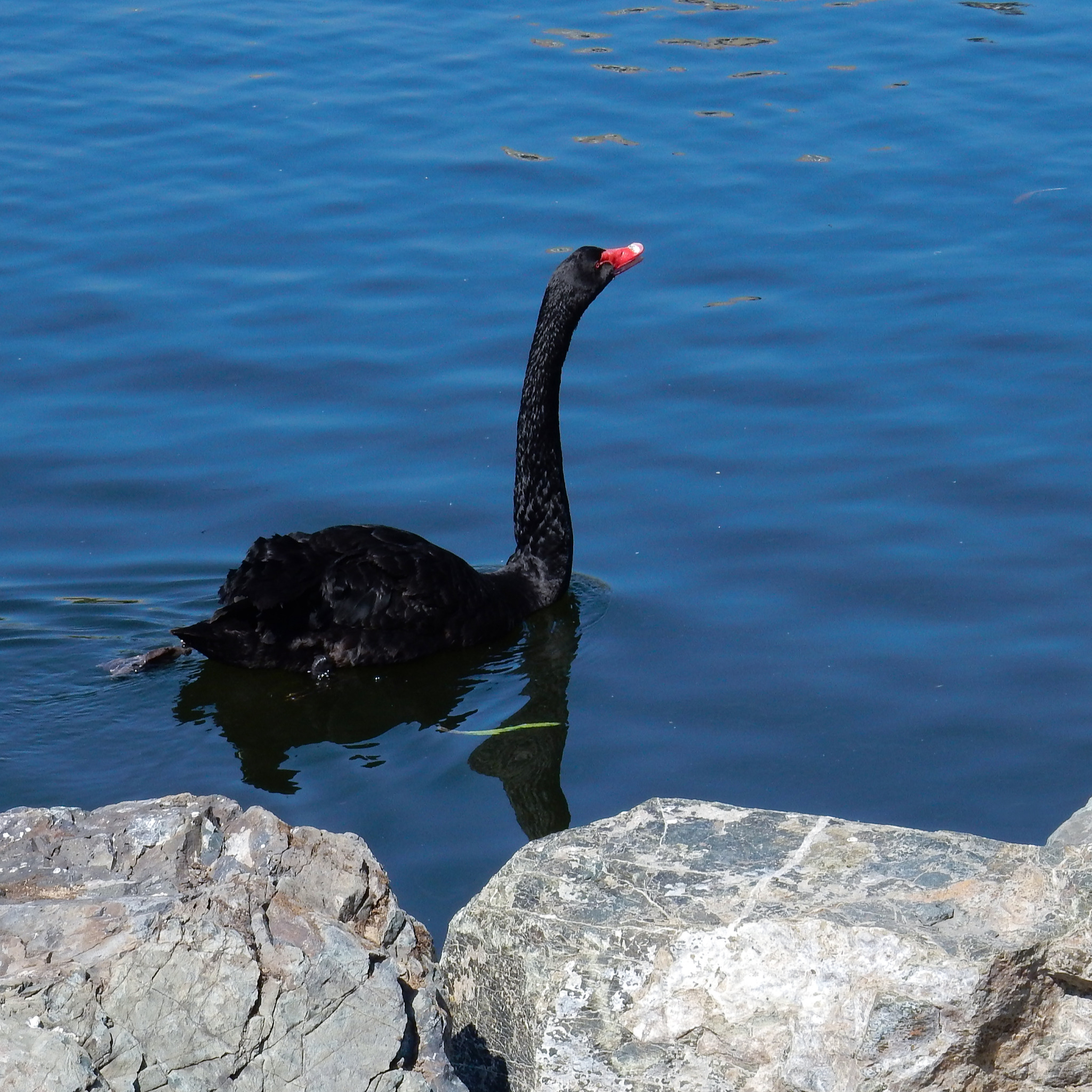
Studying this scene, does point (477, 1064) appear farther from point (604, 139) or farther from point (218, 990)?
point (604, 139)

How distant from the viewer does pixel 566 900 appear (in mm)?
3625

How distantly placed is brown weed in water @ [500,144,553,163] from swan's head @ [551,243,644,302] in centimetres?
519

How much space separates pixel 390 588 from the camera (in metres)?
6.66

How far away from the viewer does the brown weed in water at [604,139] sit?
12.9 meters

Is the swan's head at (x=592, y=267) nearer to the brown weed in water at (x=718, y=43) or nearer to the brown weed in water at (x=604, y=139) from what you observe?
the brown weed in water at (x=604, y=139)

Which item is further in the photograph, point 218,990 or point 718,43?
point 718,43

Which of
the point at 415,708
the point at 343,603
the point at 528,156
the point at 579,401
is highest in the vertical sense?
the point at 528,156

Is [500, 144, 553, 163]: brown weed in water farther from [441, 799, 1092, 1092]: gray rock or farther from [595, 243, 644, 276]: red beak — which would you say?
[441, 799, 1092, 1092]: gray rock

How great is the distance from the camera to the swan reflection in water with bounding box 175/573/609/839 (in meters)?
5.88

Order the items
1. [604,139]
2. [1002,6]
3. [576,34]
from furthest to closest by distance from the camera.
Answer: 1. [1002,6]
2. [576,34]
3. [604,139]

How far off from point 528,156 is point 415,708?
7.19 m

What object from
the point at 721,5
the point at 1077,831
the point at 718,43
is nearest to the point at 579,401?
the point at 1077,831

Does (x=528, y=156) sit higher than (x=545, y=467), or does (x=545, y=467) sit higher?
(x=528, y=156)

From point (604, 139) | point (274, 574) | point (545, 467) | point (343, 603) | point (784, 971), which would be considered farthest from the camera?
point (604, 139)
